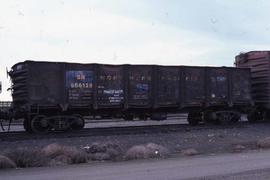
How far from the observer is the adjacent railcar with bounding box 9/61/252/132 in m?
21.4

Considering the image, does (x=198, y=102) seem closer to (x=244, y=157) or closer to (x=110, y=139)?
(x=110, y=139)

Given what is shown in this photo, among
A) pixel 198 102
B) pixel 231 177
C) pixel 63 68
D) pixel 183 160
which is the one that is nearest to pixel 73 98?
pixel 63 68

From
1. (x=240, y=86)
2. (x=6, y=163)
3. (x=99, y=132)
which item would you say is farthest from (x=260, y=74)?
(x=6, y=163)

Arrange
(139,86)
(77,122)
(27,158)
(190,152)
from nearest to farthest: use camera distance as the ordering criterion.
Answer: (27,158), (190,152), (77,122), (139,86)

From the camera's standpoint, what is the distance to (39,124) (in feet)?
69.4

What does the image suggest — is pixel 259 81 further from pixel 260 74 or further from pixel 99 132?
pixel 99 132

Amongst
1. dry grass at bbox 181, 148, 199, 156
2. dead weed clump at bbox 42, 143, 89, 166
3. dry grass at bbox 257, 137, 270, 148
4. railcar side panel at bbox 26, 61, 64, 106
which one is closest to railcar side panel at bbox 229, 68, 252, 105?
dry grass at bbox 257, 137, 270, 148

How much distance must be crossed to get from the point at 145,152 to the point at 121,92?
26.9 ft

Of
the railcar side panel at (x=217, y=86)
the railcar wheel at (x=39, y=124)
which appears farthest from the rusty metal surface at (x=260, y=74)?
the railcar wheel at (x=39, y=124)

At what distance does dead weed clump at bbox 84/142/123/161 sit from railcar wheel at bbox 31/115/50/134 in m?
4.54

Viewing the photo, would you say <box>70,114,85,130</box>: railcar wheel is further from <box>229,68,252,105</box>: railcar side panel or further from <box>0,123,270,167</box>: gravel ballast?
<box>229,68,252,105</box>: railcar side panel

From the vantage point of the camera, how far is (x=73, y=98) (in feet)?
72.2

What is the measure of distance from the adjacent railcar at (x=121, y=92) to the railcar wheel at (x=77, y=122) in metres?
0.02

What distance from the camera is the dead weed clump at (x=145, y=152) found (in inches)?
591
